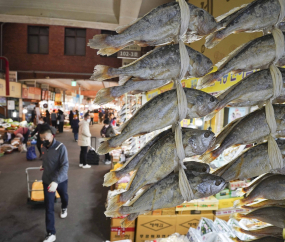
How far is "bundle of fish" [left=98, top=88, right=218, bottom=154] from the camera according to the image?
79cm

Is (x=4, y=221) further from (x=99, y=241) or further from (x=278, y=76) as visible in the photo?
(x=278, y=76)

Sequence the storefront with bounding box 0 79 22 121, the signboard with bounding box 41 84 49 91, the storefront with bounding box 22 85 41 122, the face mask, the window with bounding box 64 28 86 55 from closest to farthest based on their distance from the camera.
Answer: the face mask → the storefront with bounding box 0 79 22 121 → the storefront with bounding box 22 85 41 122 → the window with bounding box 64 28 86 55 → the signboard with bounding box 41 84 49 91

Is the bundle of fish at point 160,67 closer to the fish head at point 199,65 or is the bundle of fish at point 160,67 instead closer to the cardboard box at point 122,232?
the fish head at point 199,65

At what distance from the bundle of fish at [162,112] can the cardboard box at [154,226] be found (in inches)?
116

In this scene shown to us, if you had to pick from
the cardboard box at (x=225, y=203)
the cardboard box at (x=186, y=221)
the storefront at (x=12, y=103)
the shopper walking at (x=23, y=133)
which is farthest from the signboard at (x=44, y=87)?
the cardboard box at (x=225, y=203)

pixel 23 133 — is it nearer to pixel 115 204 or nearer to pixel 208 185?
pixel 115 204

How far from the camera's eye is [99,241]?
3650 mm

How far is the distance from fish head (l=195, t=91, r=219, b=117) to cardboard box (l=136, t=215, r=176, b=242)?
3041 mm

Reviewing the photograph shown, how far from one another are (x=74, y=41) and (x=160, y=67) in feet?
57.0

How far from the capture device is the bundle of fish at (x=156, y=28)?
0.79m

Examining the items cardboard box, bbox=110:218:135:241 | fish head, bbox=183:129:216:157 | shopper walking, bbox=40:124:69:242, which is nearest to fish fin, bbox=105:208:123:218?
fish head, bbox=183:129:216:157

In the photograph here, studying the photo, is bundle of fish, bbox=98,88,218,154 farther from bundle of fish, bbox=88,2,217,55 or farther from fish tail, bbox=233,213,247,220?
fish tail, bbox=233,213,247,220

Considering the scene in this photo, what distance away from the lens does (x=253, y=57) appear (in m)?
0.84

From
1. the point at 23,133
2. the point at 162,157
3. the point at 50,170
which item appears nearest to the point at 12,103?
the point at 23,133
